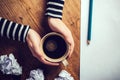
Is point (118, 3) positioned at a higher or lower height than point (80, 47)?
higher

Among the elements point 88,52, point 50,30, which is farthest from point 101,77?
point 50,30

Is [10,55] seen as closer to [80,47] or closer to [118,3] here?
[80,47]

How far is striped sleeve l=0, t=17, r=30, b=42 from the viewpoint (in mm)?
542

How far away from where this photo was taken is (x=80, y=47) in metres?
0.59

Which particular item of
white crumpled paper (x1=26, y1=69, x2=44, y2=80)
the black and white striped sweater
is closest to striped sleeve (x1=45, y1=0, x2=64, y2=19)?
the black and white striped sweater

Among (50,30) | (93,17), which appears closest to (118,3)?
(93,17)

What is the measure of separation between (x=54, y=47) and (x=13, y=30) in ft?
0.33

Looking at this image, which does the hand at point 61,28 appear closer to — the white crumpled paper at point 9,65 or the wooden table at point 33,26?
the wooden table at point 33,26

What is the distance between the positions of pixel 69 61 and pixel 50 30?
0.09 metres

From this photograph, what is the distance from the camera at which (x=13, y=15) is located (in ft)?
1.86

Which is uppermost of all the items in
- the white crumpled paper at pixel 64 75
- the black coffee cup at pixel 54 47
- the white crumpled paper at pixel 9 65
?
the black coffee cup at pixel 54 47

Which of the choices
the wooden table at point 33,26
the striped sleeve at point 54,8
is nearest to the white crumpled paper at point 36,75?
the wooden table at point 33,26

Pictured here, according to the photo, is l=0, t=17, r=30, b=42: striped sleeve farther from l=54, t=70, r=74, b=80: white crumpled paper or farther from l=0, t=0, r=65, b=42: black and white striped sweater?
l=54, t=70, r=74, b=80: white crumpled paper

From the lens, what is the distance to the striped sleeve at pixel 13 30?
542mm
